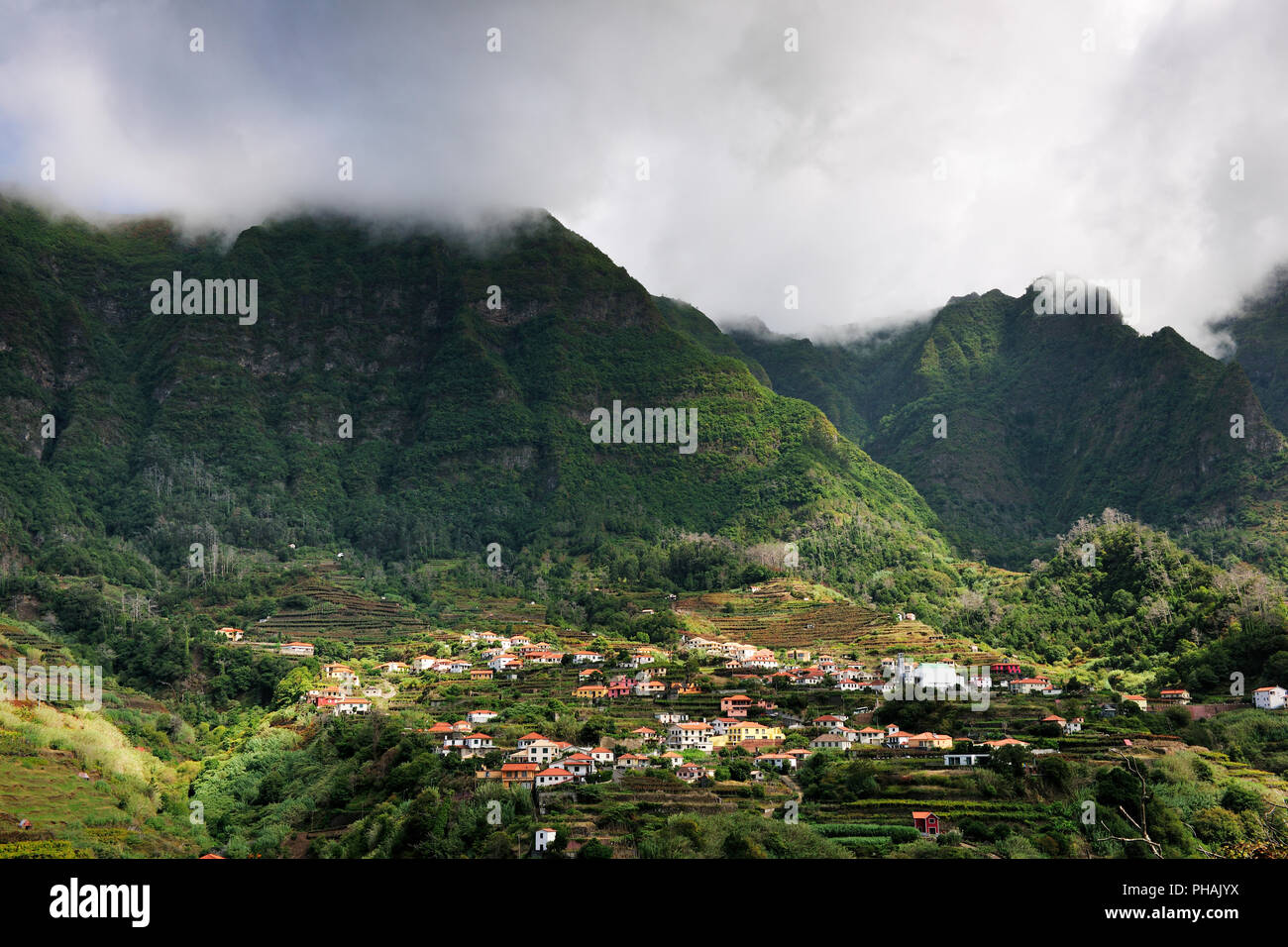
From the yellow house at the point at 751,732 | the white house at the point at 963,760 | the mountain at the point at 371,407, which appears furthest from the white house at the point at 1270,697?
the mountain at the point at 371,407

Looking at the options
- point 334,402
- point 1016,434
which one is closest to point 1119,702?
point 334,402

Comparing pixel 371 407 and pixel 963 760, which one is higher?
pixel 371 407

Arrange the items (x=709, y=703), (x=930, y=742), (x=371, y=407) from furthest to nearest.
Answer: (x=371, y=407) < (x=709, y=703) < (x=930, y=742)

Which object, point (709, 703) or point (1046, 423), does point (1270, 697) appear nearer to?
point (709, 703)

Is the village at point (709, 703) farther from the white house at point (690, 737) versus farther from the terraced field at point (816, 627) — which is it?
the terraced field at point (816, 627)

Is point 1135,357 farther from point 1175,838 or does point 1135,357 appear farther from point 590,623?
point 1175,838

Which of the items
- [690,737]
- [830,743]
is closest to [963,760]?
[830,743]

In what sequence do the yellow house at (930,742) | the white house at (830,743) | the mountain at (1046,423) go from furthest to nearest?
the mountain at (1046,423)
the white house at (830,743)
the yellow house at (930,742)

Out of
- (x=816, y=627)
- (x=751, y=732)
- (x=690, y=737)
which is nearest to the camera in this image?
(x=690, y=737)
